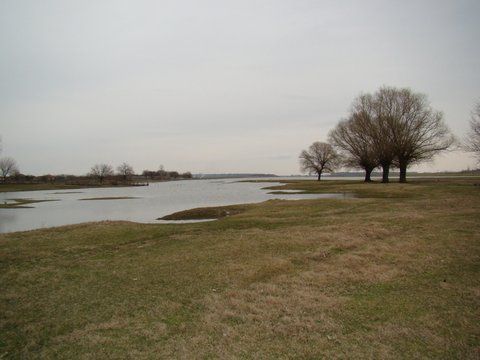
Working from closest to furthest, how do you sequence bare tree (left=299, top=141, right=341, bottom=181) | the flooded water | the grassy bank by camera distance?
the grassy bank → the flooded water → bare tree (left=299, top=141, right=341, bottom=181)

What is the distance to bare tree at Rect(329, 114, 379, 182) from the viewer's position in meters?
62.1

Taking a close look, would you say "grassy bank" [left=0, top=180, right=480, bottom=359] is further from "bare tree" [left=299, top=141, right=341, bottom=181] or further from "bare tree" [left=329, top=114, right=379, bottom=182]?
"bare tree" [left=299, top=141, right=341, bottom=181]

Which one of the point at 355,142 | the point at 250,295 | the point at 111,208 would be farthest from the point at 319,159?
the point at 250,295

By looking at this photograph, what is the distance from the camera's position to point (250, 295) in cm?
847

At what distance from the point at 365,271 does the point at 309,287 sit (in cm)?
227

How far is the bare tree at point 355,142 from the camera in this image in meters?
62.1

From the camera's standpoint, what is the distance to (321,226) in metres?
17.4

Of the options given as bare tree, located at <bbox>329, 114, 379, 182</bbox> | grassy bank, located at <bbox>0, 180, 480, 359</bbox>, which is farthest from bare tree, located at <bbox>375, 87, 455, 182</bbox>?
grassy bank, located at <bbox>0, 180, 480, 359</bbox>

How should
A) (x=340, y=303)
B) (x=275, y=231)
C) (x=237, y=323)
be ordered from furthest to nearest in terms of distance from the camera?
(x=275, y=231), (x=340, y=303), (x=237, y=323)

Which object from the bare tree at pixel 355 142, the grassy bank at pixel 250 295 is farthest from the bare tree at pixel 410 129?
the grassy bank at pixel 250 295

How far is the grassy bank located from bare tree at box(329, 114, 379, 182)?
48.8 metres

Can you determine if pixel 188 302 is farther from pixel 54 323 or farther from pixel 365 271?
pixel 365 271

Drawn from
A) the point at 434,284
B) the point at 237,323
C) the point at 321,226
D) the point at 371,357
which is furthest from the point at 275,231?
the point at 371,357

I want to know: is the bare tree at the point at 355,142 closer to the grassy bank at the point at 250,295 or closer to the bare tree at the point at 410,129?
the bare tree at the point at 410,129
